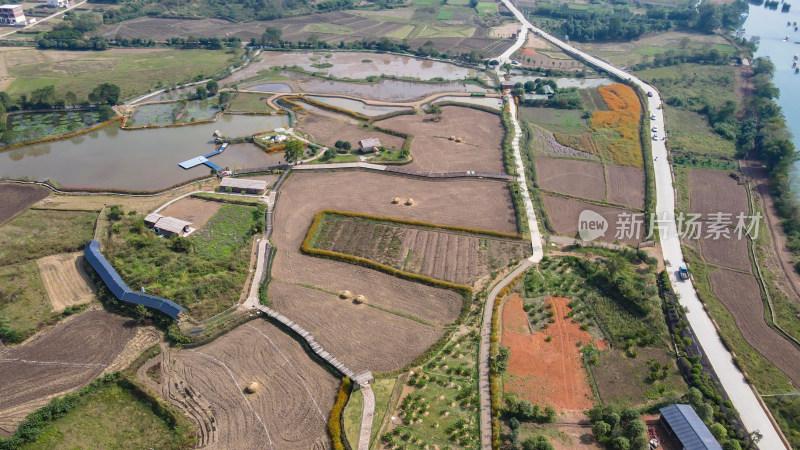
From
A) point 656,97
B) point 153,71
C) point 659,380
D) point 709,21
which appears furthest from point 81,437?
point 709,21

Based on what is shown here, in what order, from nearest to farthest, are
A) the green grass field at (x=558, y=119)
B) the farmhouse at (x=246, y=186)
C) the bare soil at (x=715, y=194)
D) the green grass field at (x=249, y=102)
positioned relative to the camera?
the farmhouse at (x=246, y=186), the bare soil at (x=715, y=194), the green grass field at (x=558, y=119), the green grass field at (x=249, y=102)

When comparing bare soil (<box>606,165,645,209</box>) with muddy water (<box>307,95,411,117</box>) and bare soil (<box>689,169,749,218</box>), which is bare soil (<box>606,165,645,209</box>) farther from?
muddy water (<box>307,95,411,117</box>)

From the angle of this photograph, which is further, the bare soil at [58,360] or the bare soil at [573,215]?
the bare soil at [573,215]

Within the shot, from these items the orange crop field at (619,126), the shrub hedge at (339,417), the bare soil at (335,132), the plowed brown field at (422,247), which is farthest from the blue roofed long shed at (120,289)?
the orange crop field at (619,126)

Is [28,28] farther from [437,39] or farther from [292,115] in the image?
[437,39]

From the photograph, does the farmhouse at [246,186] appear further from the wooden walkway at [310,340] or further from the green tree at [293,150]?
the wooden walkway at [310,340]

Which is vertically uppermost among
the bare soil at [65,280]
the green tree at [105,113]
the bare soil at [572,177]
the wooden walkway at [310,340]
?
the bare soil at [572,177]

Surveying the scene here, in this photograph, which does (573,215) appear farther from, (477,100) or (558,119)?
(477,100)

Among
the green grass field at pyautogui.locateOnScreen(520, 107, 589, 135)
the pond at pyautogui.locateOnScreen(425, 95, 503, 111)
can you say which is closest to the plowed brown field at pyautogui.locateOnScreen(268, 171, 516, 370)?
the green grass field at pyautogui.locateOnScreen(520, 107, 589, 135)
